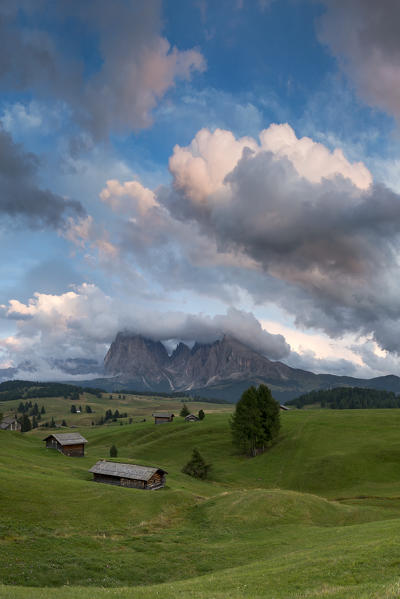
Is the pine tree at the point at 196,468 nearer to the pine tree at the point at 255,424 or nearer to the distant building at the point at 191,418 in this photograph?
the pine tree at the point at 255,424

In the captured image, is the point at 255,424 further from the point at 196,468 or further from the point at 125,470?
the point at 125,470

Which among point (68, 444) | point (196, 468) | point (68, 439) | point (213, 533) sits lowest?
point (196, 468)

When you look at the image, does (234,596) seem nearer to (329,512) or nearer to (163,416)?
(329,512)

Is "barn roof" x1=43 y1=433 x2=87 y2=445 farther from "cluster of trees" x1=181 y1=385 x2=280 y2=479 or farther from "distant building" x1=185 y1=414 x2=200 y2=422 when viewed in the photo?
"distant building" x1=185 y1=414 x2=200 y2=422

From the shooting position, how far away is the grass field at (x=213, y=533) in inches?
817

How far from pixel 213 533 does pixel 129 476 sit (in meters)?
34.0

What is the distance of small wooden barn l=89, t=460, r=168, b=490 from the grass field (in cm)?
447

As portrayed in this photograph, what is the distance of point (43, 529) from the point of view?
3528 centimetres

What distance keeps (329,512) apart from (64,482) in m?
39.2

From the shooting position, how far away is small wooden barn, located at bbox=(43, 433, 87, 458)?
315 feet

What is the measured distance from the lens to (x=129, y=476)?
6888 centimetres

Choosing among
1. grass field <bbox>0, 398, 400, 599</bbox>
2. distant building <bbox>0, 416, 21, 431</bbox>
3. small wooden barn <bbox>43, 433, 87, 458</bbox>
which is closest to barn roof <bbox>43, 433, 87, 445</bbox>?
small wooden barn <bbox>43, 433, 87, 458</bbox>

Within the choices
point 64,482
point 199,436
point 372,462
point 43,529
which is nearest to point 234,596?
point 43,529

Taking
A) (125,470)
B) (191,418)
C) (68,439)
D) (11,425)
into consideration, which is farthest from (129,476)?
(11,425)
